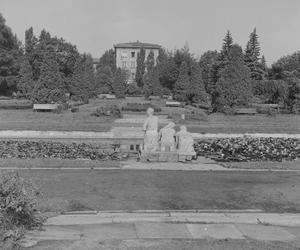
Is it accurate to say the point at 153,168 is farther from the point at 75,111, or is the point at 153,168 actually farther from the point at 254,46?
the point at 254,46

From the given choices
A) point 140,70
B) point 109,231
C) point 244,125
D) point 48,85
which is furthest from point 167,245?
point 140,70

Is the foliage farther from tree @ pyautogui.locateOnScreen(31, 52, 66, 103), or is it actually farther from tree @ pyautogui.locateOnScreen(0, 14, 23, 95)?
tree @ pyautogui.locateOnScreen(0, 14, 23, 95)

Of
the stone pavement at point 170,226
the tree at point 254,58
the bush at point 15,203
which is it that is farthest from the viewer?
the tree at point 254,58

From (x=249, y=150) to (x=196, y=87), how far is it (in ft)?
122

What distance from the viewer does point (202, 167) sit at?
17.1 m

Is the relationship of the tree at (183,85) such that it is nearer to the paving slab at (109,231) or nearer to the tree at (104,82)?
the tree at (104,82)

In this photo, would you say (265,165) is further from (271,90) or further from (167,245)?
(271,90)

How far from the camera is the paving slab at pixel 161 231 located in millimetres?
8383

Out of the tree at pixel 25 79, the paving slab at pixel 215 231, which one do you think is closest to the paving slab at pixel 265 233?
the paving slab at pixel 215 231

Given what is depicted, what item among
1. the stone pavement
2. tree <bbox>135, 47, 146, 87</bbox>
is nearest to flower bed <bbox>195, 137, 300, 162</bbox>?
the stone pavement

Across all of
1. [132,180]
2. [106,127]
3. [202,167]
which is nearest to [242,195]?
[132,180]

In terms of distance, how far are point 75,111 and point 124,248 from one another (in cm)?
3618

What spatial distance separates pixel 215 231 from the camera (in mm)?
8891

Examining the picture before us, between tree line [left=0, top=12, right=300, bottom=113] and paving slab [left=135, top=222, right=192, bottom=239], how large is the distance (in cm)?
3506
